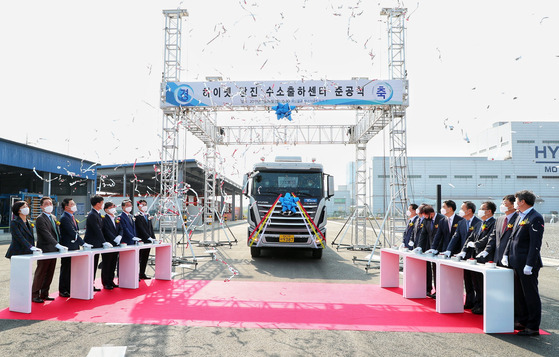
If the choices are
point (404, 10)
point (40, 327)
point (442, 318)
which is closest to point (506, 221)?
point (442, 318)

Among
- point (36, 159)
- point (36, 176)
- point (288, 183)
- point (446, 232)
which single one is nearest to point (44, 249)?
point (288, 183)

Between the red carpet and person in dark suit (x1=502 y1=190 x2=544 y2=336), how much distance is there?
581 millimetres

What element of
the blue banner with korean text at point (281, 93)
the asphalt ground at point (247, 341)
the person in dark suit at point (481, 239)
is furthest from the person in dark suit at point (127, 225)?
the person in dark suit at point (481, 239)

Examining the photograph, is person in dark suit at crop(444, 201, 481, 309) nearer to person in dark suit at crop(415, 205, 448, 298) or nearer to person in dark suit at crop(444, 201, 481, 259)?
person in dark suit at crop(444, 201, 481, 259)

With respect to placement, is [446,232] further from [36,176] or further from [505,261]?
[36,176]

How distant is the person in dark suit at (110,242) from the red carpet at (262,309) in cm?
26

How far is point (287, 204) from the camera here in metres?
10.5

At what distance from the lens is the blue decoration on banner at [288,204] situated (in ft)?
34.3

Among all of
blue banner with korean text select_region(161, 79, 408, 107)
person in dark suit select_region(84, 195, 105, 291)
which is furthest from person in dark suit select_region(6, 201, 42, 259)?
blue banner with korean text select_region(161, 79, 408, 107)

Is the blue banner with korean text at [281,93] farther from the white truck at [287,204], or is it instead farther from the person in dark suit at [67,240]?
the person in dark suit at [67,240]

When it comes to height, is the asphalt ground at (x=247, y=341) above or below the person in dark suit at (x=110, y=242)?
below

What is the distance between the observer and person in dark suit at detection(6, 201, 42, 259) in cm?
569

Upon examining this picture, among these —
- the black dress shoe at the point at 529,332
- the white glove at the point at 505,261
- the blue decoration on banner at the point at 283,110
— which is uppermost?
the blue decoration on banner at the point at 283,110

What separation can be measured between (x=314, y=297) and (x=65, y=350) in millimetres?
3964
